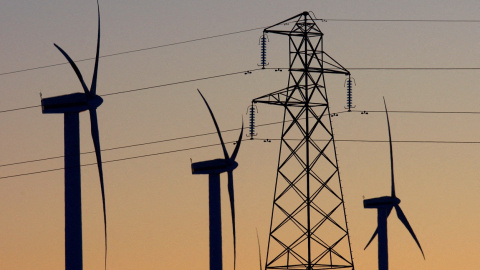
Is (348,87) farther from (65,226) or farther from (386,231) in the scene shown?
(386,231)

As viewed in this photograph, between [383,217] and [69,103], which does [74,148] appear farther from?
[383,217]

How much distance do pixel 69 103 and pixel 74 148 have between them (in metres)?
4.13

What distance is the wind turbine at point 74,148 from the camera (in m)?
127

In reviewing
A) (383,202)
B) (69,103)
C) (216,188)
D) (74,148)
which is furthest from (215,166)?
(74,148)

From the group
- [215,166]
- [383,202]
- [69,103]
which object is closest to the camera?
[69,103]

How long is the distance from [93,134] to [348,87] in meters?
20.9

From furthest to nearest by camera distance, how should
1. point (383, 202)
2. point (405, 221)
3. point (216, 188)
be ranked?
1. point (383, 202)
2. point (405, 221)
3. point (216, 188)

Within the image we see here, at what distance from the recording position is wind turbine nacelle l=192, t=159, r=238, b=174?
155 m

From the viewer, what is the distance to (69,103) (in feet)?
430

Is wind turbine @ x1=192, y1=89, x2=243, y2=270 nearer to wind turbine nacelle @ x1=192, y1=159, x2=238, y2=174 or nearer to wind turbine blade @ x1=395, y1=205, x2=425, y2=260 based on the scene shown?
wind turbine nacelle @ x1=192, y1=159, x2=238, y2=174

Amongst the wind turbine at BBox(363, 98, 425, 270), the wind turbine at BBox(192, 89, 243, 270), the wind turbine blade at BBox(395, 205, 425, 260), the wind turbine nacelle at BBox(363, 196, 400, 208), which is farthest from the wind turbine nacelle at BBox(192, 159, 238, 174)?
the wind turbine nacelle at BBox(363, 196, 400, 208)

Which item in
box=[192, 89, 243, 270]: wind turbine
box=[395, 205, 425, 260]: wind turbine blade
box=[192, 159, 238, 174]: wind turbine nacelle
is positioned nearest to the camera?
box=[192, 89, 243, 270]: wind turbine

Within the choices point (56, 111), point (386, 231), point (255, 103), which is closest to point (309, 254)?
point (255, 103)

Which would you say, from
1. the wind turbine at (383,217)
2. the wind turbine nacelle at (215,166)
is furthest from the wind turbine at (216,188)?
the wind turbine at (383,217)
